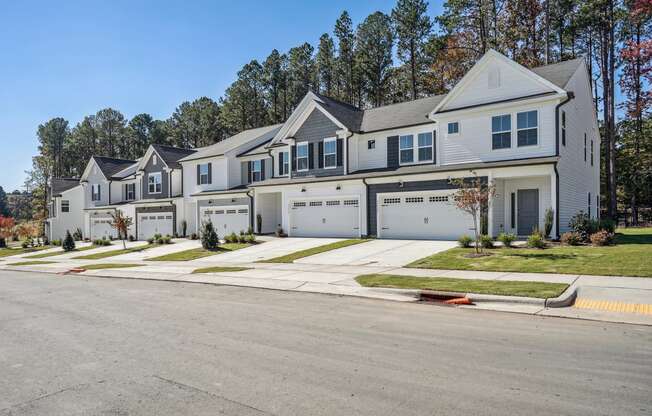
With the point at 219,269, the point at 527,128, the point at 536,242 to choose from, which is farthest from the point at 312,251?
the point at 527,128

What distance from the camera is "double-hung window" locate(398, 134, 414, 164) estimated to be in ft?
85.0

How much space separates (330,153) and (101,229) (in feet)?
91.7

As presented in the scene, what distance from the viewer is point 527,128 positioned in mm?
21125

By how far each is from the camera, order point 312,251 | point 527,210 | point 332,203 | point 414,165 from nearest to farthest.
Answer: point 312,251
point 527,210
point 414,165
point 332,203

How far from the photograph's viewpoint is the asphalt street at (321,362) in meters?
4.43

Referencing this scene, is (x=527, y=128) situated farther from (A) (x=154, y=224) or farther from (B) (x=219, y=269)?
(A) (x=154, y=224)

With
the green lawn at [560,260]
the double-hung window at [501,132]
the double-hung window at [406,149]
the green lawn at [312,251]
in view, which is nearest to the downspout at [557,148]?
the double-hung window at [501,132]

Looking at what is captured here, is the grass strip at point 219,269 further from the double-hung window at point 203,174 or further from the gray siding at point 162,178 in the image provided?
the gray siding at point 162,178

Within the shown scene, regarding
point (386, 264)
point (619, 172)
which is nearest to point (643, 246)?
point (386, 264)

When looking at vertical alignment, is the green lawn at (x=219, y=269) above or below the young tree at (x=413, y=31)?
below

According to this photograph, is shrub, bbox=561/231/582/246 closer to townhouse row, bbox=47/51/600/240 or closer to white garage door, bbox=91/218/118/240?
townhouse row, bbox=47/51/600/240

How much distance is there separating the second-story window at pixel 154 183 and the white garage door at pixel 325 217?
17.5 metres

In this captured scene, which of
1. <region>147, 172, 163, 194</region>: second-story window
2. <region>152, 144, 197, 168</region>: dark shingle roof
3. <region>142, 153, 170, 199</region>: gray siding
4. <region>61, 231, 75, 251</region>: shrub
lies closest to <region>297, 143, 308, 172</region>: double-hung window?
<region>152, 144, 197, 168</region>: dark shingle roof

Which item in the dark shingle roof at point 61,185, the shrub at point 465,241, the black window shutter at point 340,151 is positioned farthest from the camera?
the dark shingle roof at point 61,185
